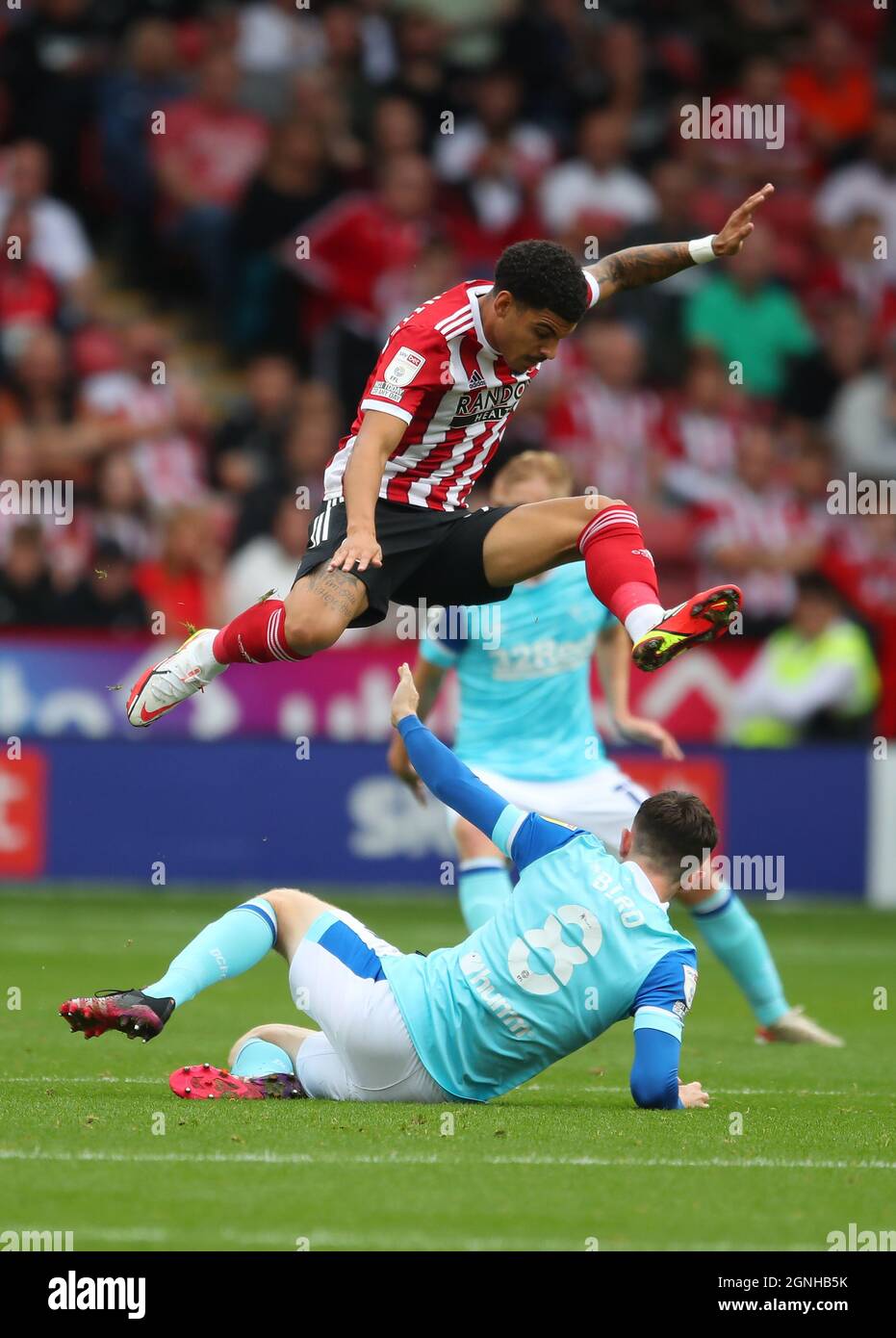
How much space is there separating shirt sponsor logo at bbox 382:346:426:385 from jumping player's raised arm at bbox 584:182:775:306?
0.86m

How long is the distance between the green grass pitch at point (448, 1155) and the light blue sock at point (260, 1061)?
28 centimetres

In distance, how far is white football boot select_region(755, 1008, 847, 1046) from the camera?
8.92 meters

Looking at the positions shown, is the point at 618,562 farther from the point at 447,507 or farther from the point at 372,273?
the point at 372,273

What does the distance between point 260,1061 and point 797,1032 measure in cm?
302

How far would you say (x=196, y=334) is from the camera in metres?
16.7

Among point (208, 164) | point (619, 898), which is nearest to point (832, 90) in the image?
point (208, 164)

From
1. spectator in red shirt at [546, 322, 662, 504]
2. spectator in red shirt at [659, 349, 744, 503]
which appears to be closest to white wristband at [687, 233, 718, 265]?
spectator in red shirt at [546, 322, 662, 504]

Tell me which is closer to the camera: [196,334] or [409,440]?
[409,440]

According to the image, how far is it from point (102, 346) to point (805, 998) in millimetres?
7919

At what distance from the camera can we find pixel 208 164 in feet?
54.0

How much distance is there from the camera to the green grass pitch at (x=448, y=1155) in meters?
4.78

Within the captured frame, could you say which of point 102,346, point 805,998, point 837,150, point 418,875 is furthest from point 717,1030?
point 837,150
